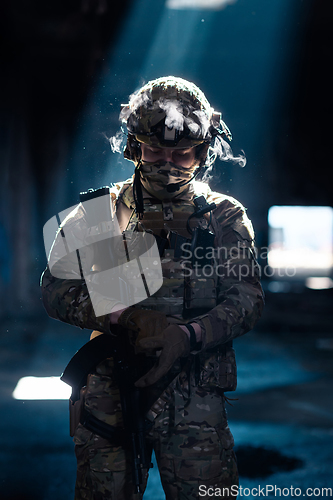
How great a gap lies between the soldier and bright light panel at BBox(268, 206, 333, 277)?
20.2ft

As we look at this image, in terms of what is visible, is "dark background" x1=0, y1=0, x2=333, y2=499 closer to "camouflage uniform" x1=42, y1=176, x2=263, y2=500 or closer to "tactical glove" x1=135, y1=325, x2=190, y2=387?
"camouflage uniform" x1=42, y1=176, x2=263, y2=500

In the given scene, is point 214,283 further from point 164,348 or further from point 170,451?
point 170,451

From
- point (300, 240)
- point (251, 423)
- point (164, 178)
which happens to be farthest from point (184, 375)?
point (300, 240)

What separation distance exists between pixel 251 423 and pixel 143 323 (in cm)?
243

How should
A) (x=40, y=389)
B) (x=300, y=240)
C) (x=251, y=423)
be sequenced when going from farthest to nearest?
(x=300, y=240), (x=40, y=389), (x=251, y=423)

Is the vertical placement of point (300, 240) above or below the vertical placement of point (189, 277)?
above

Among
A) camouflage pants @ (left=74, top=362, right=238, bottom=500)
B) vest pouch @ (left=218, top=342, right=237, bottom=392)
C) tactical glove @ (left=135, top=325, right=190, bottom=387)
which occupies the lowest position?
camouflage pants @ (left=74, top=362, right=238, bottom=500)

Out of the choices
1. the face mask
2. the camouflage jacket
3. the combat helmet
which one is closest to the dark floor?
the camouflage jacket

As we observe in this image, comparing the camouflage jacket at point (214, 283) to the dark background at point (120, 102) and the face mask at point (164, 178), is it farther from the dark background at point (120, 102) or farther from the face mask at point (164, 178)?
the dark background at point (120, 102)

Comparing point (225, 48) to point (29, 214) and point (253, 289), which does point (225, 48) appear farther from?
point (29, 214)

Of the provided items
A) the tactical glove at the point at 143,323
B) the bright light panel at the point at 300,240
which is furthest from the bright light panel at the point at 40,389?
the bright light panel at the point at 300,240

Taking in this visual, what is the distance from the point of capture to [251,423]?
329 centimetres

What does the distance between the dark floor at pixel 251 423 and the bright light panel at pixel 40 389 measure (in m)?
0.07

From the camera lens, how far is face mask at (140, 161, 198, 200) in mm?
1378
